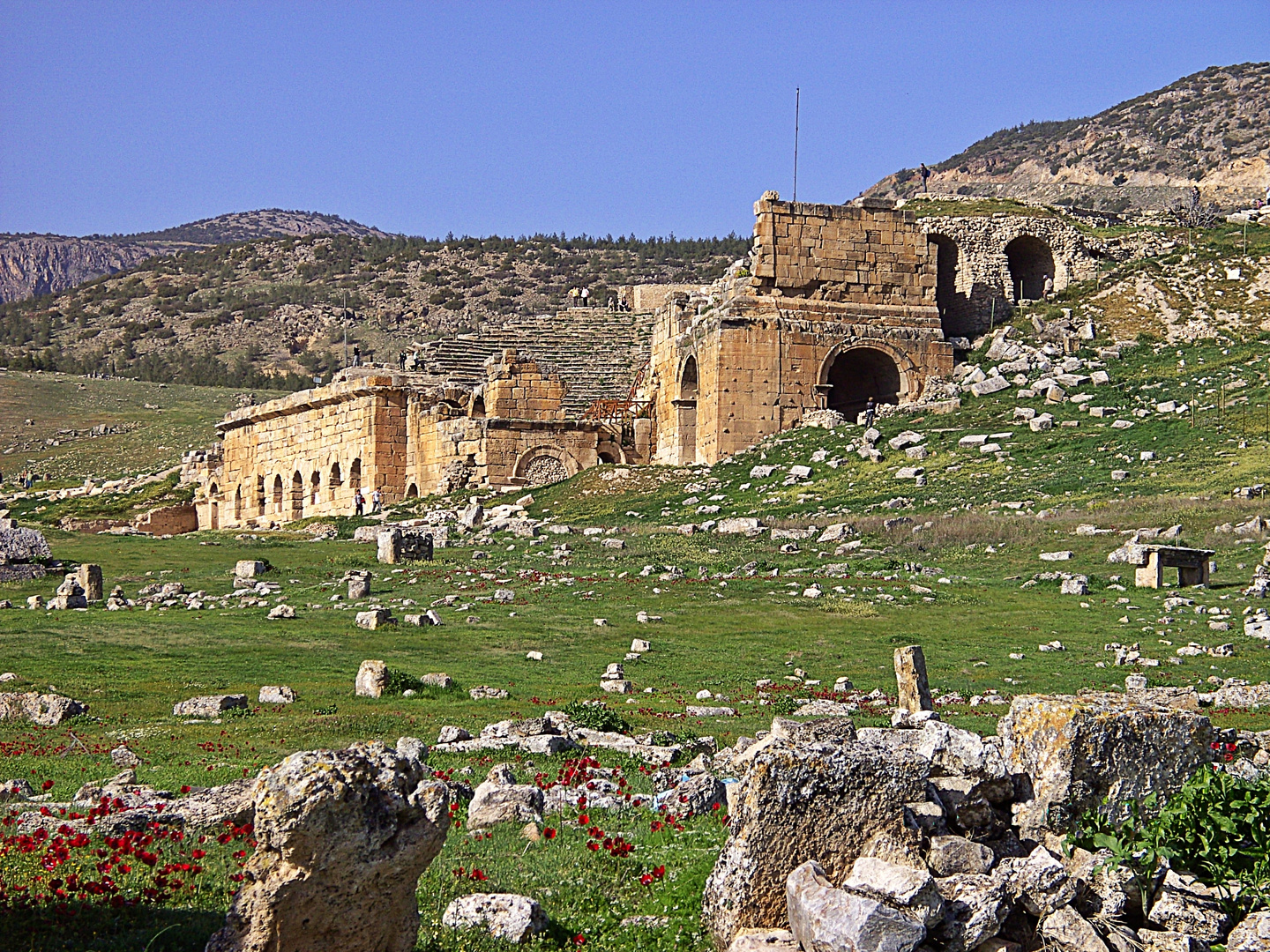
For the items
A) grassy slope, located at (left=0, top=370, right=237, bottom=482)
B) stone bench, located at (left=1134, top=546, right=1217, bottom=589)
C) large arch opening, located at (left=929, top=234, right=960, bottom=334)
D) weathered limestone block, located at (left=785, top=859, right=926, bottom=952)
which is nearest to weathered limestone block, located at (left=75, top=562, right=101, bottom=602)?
stone bench, located at (left=1134, top=546, right=1217, bottom=589)

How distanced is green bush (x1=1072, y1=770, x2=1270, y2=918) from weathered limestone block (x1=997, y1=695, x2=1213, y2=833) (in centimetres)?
20

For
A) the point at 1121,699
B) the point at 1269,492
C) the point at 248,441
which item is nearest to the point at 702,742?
the point at 1121,699

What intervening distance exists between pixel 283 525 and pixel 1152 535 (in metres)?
25.2

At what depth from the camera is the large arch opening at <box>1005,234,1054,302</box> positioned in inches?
1490

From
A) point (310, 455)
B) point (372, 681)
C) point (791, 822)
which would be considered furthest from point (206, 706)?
point (310, 455)

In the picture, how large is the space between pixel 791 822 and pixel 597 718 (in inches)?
210

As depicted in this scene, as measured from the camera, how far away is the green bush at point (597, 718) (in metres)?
11.1

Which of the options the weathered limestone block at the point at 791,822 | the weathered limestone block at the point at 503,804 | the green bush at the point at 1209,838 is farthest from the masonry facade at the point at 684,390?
the weathered limestone block at the point at 791,822

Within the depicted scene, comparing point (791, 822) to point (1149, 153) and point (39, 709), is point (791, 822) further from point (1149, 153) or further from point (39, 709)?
point (1149, 153)

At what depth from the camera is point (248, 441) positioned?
44.6 m

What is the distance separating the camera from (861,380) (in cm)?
3697

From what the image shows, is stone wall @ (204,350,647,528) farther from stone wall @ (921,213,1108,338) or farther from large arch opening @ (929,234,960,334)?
stone wall @ (921,213,1108,338)

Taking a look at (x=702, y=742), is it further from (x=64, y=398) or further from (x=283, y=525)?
(x=64, y=398)

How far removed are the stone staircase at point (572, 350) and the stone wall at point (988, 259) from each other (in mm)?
11338
